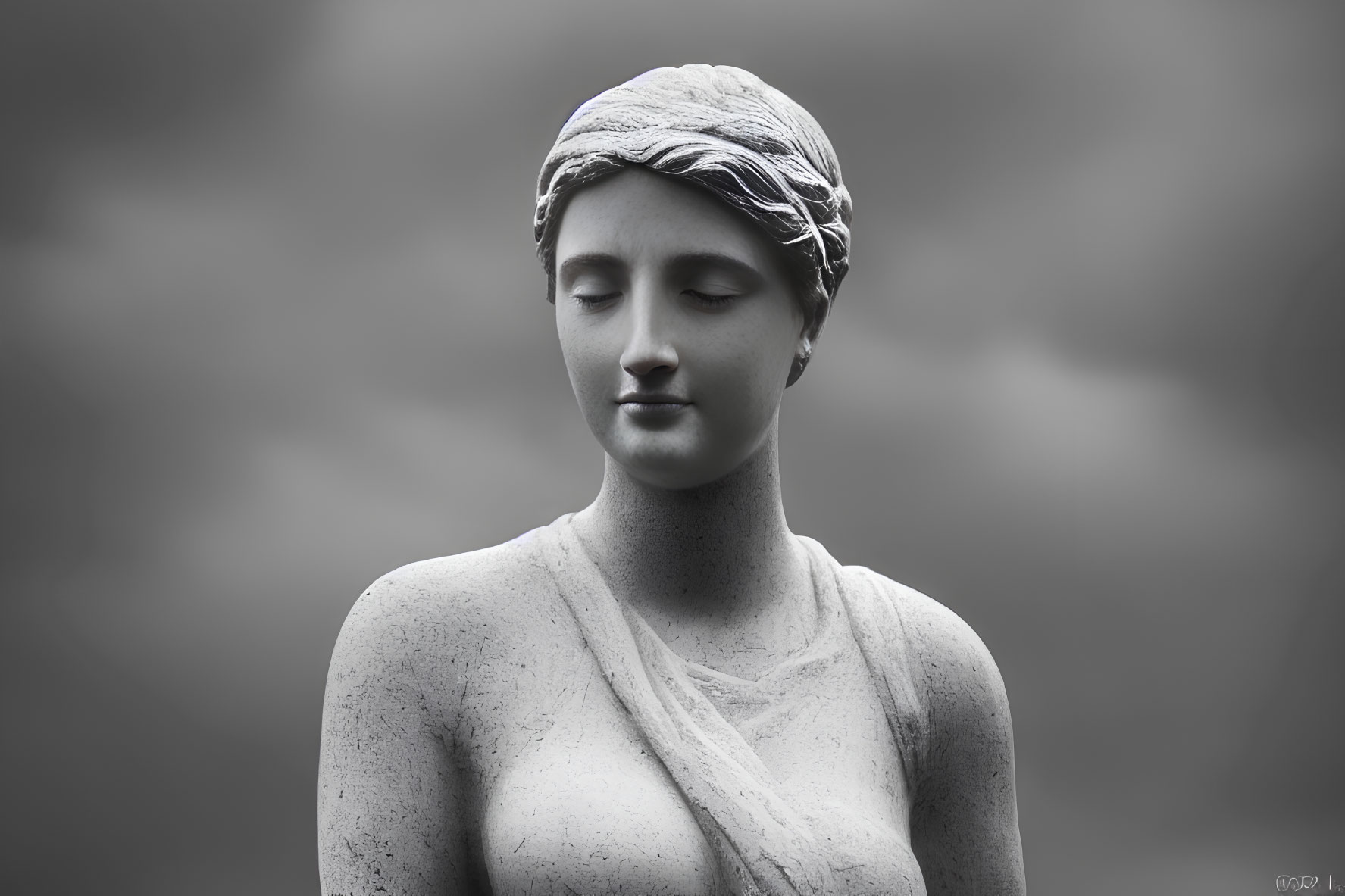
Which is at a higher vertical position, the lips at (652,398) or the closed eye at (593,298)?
the closed eye at (593,298)

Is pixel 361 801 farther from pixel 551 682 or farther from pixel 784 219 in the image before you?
pixel 784 219

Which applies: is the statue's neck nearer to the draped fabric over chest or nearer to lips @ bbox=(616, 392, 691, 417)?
the draped fabric over chest

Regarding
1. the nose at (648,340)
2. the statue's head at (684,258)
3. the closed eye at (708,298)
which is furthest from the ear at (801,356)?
the nose at (648,340)

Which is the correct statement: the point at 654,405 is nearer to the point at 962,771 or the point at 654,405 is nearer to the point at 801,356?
the point at 801,356

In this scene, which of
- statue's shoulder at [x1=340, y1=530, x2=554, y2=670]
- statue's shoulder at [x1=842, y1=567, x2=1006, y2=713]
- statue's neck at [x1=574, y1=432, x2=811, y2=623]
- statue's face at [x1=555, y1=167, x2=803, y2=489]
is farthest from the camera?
statue's shoulder at [x1=842, y1=567, x2=1006, y2=713]

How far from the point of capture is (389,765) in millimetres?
4730

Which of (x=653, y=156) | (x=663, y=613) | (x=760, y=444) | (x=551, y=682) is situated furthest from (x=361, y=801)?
(x=653, y=156)

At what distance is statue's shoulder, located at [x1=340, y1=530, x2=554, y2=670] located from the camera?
4.84 m

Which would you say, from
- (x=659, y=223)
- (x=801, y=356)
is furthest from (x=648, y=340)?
(x=801, y=356)

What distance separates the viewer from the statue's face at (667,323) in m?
4.71

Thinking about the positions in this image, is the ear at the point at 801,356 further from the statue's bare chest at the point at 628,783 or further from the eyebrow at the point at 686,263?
the statue's bare chest at the point at 628,783

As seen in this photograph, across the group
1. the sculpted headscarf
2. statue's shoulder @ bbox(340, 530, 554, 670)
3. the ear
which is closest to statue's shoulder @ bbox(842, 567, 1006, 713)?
the ear

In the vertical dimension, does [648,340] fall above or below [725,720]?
above

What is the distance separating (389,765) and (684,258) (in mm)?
1483
